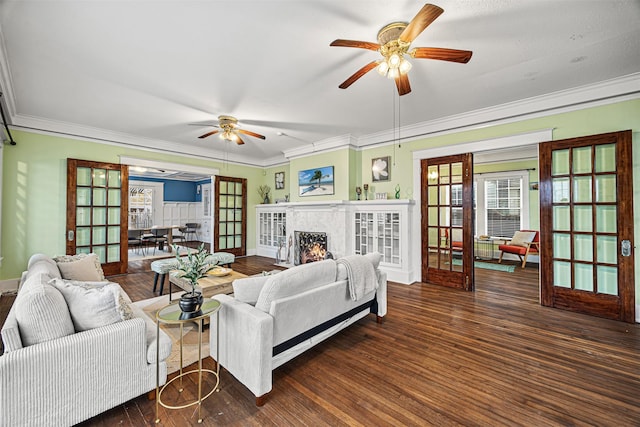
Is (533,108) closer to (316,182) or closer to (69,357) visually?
(316,182)

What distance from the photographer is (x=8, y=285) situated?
4152mm

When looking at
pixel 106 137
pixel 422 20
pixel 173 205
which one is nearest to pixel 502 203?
pixel 422 20

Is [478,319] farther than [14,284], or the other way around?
[14,284]

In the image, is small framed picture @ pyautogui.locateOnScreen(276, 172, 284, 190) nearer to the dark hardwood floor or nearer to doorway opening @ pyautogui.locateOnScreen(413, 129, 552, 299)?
doorway opening @ pyautogui.locateOnScreen(413, 129, 552, 299)

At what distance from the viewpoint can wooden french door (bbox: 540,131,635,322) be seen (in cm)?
308

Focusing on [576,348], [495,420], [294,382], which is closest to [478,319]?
[576,348]

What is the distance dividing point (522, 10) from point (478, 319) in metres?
3.17

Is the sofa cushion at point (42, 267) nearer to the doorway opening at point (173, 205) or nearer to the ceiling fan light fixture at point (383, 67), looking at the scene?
the ceiling fan light fixture at point (383, 67)

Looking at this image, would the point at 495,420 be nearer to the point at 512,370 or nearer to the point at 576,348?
the point at 512,370

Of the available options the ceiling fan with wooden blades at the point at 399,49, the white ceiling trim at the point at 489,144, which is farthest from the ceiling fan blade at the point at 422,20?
the white ceiling trim at the point at 489,144

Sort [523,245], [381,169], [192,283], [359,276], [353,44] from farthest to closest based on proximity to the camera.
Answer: [523,245]
[381,169]
[359,276]
[353,44]
[192,283]

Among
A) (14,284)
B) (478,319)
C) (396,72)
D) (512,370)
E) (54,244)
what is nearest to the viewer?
(512,370)

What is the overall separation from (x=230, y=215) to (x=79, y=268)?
4.39 meters

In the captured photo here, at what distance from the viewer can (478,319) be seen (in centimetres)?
316
